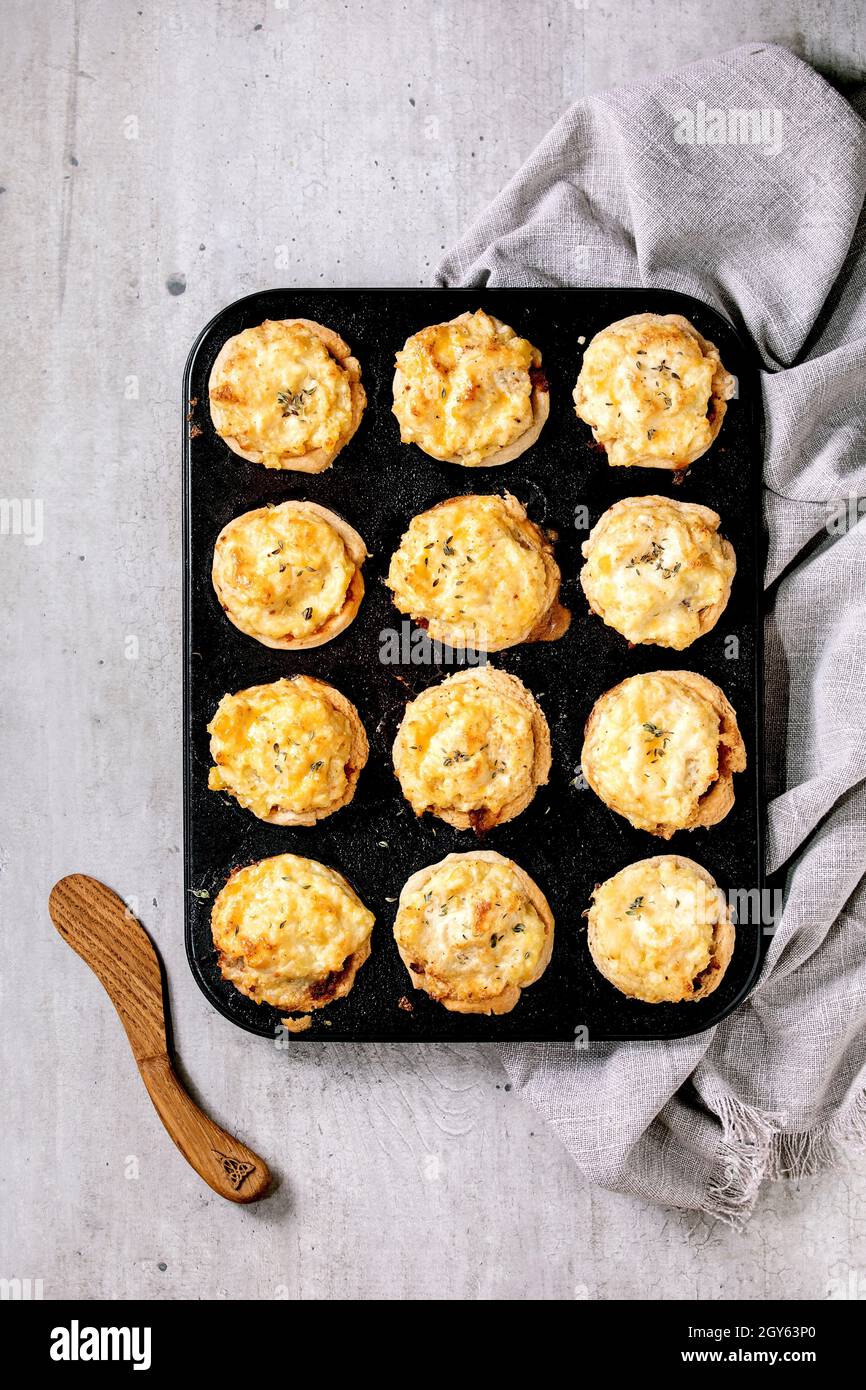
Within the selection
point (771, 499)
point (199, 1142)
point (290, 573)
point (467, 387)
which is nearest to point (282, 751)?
point (290, 573)

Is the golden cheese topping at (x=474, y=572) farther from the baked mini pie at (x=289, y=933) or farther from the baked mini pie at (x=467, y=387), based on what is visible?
the baked mini pie at (x=289, y=933)

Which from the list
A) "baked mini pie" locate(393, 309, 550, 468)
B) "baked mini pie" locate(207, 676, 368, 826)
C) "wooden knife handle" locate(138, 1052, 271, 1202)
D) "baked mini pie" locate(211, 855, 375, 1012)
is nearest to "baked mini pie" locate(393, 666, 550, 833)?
"baked mini pie" locate(207, 676, 368, 826)

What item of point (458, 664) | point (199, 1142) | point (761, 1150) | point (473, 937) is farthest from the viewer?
point (199, 1142)

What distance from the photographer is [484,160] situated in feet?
10.9

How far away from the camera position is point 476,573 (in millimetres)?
2865

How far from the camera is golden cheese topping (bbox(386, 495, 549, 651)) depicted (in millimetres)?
2875

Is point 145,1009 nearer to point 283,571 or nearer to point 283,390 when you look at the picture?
point 283,571

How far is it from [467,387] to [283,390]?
18.6 inches

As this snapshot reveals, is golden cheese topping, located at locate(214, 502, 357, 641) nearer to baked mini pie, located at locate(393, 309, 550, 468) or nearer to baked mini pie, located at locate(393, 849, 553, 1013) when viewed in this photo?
baked mini pie, located at locate(393, 309, 550, 468)

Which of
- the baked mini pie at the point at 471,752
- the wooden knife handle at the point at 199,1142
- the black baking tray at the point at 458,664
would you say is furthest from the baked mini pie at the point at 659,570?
the wooden knife handle at the point at 199,1142

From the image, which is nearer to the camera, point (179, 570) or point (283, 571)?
point (283, 571)

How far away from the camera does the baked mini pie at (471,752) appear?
9.45 feet

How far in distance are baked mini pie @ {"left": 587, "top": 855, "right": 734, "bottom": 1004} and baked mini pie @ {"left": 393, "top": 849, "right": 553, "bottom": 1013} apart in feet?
0.61
